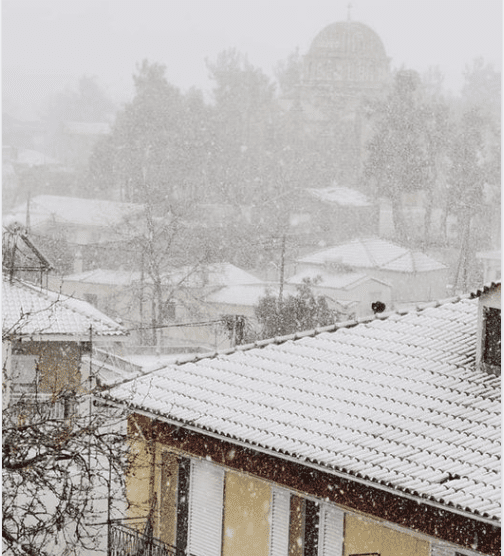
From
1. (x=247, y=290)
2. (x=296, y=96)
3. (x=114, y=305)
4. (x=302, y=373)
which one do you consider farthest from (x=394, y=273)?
(x=302, y=373)

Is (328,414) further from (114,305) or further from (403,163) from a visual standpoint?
(403,163)

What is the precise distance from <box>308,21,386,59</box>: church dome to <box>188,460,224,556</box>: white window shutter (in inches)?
379

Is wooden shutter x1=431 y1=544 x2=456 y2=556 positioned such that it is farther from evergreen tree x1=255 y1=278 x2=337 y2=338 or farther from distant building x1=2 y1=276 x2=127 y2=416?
evergreen tree x1=255 y1=278 x2=337 y2=338

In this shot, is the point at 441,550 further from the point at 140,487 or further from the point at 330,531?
the point at 140,487

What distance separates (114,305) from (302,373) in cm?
782

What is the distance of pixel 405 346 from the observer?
3.63 m

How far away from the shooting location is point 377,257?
12.3m

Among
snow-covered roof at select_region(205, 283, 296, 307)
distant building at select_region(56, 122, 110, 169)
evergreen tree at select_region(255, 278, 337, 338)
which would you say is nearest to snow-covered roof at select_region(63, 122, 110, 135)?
distant building at select_region(56, 122, 110, 169)

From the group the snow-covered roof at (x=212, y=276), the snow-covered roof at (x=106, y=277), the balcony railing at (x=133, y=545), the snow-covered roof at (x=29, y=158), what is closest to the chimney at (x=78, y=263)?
the snow-covered roof at (x=106, y=277)

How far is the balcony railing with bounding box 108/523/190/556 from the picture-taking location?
11.5 feet

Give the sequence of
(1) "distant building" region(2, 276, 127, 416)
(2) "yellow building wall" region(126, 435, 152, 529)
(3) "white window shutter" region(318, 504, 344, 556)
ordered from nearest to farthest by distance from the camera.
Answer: (3) "white window shutter" region(318, 504, 344, 556), (2) "yellow building wall" region(126, 435, 152, 529), (1) "distant building" region(2, 276, 127, 416)

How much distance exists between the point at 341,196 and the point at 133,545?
13.2 meters

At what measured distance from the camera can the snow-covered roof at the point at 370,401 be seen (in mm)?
2719

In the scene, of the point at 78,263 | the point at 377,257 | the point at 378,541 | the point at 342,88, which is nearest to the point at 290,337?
the point at 378,541
